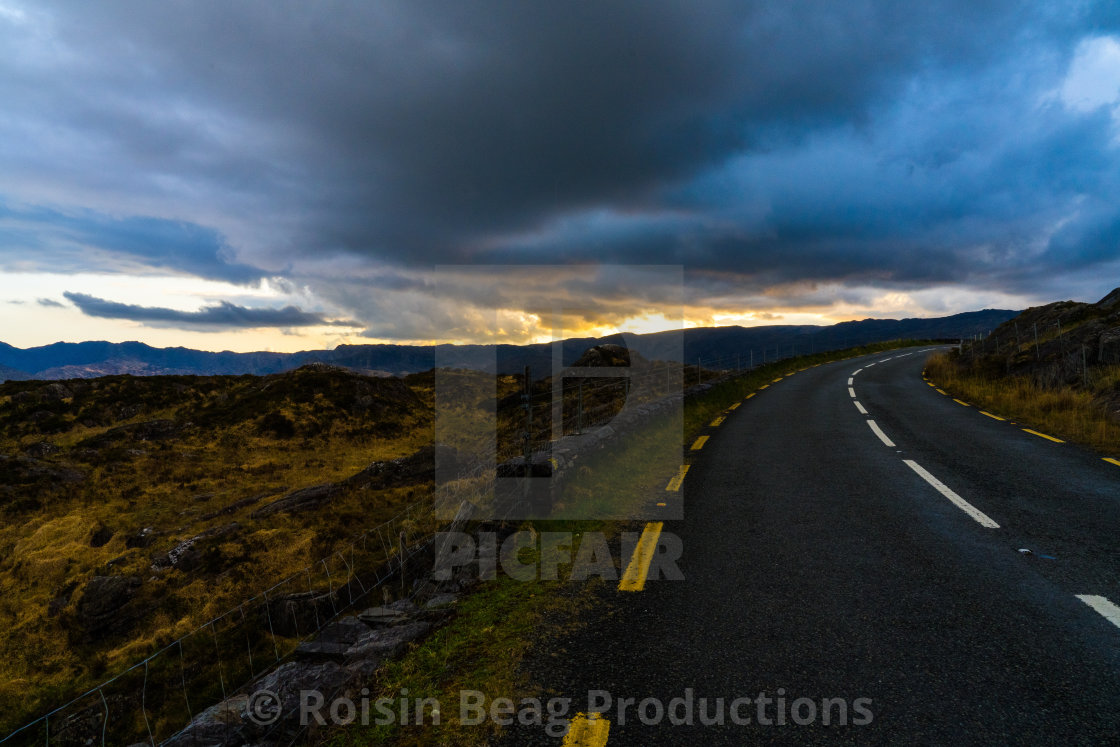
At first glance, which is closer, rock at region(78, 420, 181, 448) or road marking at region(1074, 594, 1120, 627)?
road marking at region(1074, 594, 1120, 627)

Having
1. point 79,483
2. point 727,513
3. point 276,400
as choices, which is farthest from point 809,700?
point 276,400

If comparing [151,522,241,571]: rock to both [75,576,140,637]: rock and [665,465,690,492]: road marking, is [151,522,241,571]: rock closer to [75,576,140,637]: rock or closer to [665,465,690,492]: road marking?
[75,576,140,637]: rock

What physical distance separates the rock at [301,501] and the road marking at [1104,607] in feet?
48.3

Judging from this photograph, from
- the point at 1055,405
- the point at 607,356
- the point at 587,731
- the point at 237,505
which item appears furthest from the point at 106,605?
the point at 607,356

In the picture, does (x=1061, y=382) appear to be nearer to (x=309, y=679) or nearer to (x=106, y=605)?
(x=309, y=679)

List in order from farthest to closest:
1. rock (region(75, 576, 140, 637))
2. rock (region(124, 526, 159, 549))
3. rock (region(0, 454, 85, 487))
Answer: rock (region(0, 454, 85, 487))
rock (region(124, 526, 159, 549))
rock (region(75, 576, 140, 637))

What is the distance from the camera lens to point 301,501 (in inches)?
542

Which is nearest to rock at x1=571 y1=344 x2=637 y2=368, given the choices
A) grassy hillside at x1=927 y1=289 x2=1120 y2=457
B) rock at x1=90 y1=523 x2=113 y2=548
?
grassy hillside at x1=927 y1=289 x2=1120 y2=457

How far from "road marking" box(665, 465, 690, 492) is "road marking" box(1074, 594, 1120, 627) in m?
4.39

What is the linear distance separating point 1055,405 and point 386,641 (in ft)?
56.2

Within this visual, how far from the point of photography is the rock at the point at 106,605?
8.67 metres

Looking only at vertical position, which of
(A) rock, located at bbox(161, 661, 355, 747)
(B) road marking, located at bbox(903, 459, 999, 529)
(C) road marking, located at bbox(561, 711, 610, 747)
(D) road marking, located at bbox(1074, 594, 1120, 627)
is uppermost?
(B) road marking, located at bbox(903, 459, 999, 529)

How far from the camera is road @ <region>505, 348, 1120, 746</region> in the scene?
A: 8.79 feet


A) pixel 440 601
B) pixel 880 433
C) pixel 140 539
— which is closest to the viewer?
pixel 440 601
